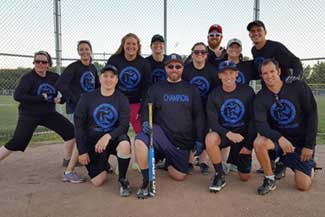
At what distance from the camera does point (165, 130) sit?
4633mm

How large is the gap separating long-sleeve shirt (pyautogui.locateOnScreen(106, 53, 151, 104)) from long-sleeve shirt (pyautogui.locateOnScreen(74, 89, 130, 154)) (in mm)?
661

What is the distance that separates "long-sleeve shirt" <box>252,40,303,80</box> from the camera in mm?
4863

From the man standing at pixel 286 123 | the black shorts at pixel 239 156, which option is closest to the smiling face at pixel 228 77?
the man standing at pixel 286 123

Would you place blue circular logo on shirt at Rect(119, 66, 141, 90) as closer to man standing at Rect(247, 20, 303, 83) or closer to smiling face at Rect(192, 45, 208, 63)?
smiling face at Rect(192, 45, 208, 63)

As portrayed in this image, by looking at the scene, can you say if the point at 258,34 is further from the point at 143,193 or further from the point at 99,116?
the point at 143,193

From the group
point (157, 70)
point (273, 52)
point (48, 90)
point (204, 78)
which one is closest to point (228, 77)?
point (204, 78)

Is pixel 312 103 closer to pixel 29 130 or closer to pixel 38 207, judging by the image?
pixel 38 207

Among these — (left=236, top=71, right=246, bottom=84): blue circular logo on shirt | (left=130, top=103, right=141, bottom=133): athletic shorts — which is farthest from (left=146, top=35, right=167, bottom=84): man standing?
(left=236, top=71, right=246, bottom=84): blue circular logo on shirt

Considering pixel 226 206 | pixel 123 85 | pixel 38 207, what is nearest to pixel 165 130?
pixel 123 85

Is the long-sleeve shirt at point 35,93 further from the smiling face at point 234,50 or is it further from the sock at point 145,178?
the smiling face at point 234,50

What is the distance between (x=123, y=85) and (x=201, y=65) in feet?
3.88

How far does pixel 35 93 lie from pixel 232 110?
9.55 feet

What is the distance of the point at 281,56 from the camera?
4934 mm

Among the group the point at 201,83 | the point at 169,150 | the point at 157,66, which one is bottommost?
the point at 169,150
